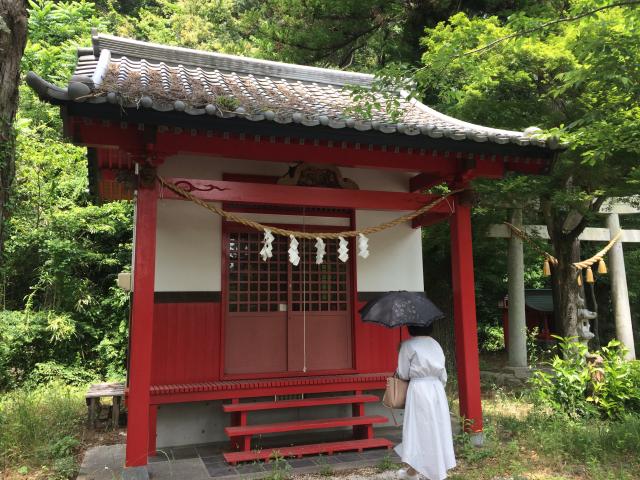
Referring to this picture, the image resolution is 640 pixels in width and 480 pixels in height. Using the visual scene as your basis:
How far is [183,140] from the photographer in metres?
5.53

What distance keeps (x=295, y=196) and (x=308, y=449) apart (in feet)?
10.2

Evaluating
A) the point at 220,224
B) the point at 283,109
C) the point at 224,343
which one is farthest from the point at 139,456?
the point at 283,109

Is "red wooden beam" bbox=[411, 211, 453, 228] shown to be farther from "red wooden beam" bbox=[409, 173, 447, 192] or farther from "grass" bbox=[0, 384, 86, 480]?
"grass" bbox=[0, 384, 86, 480]

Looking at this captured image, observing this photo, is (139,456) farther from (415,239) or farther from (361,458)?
(415,239)

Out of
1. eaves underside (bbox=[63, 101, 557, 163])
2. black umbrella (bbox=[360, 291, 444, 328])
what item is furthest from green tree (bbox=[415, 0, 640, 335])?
black umbrella (bbox=[360, 291, 444, 328])

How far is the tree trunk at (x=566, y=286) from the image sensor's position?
11305mm

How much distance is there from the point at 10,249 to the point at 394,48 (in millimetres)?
11865

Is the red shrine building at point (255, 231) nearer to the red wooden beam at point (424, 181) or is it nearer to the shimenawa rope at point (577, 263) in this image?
the red wooden beam at point (424, 181)

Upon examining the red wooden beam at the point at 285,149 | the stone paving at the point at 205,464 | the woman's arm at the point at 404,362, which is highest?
the red wooden beam at the point at 285,149

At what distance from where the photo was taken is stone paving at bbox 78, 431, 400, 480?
533 centimetres

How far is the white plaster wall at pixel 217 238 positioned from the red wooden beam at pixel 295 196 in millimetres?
910

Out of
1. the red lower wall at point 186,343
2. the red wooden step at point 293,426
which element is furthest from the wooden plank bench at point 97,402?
the red wooden step at point 293,426

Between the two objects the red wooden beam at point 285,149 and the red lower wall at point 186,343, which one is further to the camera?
the red lower wall at point 186,343

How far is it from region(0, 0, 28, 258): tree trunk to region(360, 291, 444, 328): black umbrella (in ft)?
12.7
